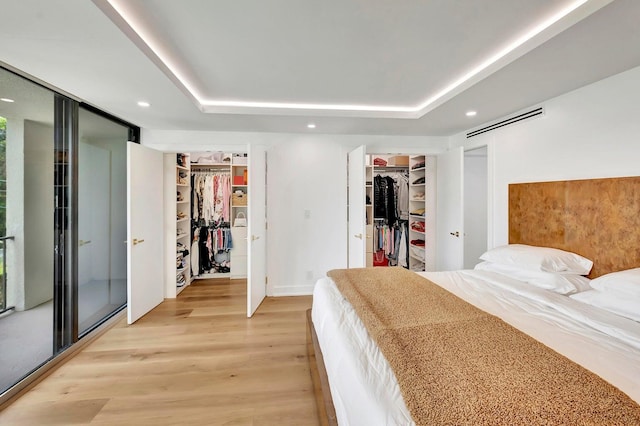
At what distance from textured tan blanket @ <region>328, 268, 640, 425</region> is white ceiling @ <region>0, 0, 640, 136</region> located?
163 centimetres

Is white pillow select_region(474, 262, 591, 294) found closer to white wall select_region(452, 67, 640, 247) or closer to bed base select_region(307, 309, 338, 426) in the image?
white wall select_region(452, 67, 640, 247)

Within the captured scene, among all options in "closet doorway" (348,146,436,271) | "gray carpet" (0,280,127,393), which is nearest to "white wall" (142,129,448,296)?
"closet doorway" (348,146,436,271)

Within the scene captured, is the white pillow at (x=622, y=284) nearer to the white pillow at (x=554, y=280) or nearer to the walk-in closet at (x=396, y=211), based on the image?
the white pillow at (x=554, y=280)

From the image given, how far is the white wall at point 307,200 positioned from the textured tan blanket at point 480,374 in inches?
80.1

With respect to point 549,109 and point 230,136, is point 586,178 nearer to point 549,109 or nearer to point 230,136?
point 549,109

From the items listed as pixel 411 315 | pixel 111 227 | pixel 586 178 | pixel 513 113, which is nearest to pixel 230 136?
pixel 111 227

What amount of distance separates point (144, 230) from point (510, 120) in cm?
417

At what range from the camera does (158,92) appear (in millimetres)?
2172

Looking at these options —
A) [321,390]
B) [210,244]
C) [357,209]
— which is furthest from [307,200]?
[321,390]

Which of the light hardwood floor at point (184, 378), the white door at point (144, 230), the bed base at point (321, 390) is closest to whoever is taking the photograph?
the bed base at point (321, 390)

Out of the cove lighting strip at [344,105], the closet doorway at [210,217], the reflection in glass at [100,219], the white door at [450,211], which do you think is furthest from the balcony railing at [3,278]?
the white door at [450,211]

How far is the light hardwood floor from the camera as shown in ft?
5.32

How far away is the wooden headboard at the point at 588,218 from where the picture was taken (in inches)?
69.9

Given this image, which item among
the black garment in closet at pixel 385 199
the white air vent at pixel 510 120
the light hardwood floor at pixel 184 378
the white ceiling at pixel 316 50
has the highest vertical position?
the white ceiling at pixel 316 50
